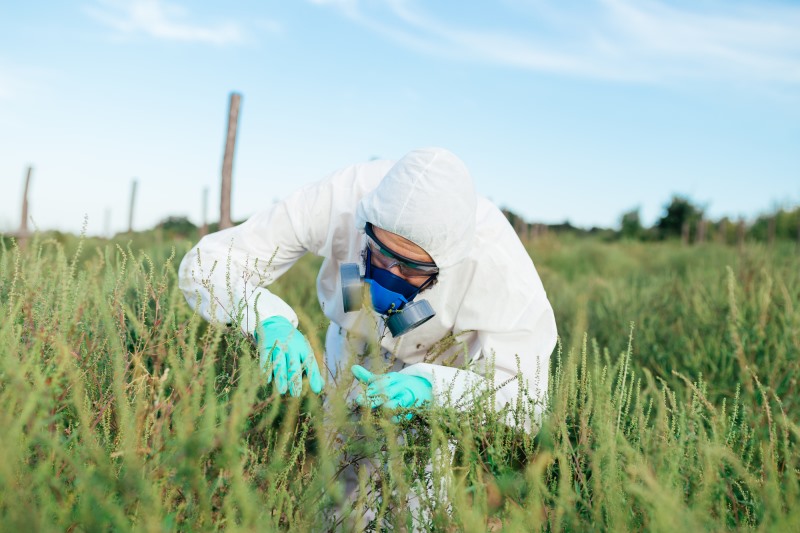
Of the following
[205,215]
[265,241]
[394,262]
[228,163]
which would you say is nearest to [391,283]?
[394,262]

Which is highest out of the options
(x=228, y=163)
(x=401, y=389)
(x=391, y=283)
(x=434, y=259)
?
(x=228, y=163)

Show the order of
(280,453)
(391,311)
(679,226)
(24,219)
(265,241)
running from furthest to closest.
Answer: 1. (679,226)
2. (24,219)
3. (265,241)
4. (391,311)
5. (280,453)

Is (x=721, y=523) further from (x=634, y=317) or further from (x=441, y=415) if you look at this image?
(x=634, y=317)

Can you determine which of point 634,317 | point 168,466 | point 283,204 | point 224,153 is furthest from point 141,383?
point 224,153

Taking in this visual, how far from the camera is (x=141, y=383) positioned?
154 cm

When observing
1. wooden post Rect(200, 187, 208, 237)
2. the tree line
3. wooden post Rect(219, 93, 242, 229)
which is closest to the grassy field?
wooden post Rect(219, 93, 242, 229)

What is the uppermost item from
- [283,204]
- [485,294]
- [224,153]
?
[224,153]

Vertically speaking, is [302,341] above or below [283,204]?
below

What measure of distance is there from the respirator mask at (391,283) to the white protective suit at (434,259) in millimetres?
58

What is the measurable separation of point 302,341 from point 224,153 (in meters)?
4.84

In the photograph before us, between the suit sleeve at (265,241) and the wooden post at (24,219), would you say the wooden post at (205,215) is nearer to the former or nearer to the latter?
the wooden post at (24,219)

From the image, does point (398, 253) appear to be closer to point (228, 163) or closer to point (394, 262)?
point (394, 262)

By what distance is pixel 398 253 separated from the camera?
86.7 inches

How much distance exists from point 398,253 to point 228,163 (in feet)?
15.7
